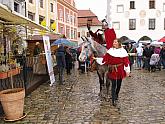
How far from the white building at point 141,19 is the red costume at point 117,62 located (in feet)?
112

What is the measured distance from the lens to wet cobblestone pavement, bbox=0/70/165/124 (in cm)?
639

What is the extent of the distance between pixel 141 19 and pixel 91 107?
35.2 m

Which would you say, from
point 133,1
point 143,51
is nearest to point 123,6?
point 133,1

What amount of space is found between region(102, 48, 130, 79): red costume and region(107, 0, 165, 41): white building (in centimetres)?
3406

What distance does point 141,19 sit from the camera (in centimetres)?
4084

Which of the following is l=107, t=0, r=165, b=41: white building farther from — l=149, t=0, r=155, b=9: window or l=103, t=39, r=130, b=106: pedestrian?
l=103, t=39, r=130, b=106: pedestrian

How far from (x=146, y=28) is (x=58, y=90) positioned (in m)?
32.8

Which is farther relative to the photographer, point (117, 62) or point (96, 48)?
point (96, 48)

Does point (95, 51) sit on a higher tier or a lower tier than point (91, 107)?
higher

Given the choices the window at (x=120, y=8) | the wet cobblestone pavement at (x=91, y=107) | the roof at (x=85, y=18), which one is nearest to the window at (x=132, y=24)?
the window at (x=120, y=8)

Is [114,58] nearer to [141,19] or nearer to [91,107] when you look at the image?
[91,107]

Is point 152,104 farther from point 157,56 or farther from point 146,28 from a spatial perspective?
point 146,28

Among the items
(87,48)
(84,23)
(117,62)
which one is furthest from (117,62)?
(84,23)

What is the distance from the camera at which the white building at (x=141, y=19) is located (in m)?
40.6
